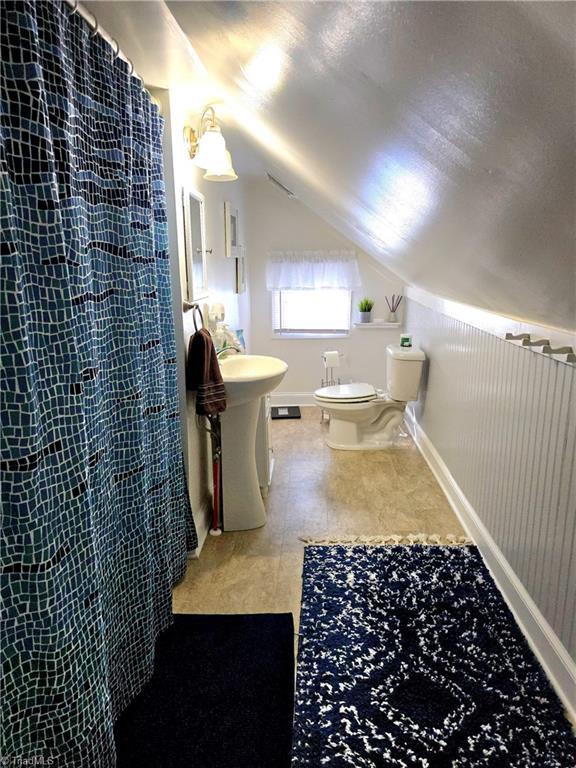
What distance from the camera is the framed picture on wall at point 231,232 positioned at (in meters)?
3.57

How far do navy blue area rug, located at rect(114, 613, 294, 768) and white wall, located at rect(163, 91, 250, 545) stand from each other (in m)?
0.71

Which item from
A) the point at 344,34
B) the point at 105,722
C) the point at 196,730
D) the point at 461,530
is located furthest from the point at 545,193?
the point at 461,530

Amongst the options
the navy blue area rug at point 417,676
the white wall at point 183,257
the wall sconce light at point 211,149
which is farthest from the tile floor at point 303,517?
the wall sconce light at point 211,149

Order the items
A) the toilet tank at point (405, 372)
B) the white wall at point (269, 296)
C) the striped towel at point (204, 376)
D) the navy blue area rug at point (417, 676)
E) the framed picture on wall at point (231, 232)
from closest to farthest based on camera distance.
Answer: the navy blue area rug at point (417, 676) < the striped towel at point (204, 376) < the framed picture on wall at point (231, 232) < the toilet tank at point (405, 372) < the white wall at point (269, 296)

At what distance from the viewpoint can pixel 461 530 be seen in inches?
105

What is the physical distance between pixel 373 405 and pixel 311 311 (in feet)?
4.78

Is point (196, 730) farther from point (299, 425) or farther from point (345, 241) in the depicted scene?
point (345, 241)

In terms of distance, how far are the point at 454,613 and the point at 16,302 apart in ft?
6.11

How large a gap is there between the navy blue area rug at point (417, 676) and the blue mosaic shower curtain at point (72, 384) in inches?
24.3

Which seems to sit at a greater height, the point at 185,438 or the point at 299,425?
the point at 185,438

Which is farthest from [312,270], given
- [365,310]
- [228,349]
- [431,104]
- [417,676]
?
[431,104]

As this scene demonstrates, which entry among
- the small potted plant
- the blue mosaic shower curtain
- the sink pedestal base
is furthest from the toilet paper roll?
the blue mosaic shower curtain

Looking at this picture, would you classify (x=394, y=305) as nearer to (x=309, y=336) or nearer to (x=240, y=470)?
(x=309, y=336)

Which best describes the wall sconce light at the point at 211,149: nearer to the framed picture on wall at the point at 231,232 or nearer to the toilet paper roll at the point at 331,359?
the framed picture on wall at the point at 231,232
